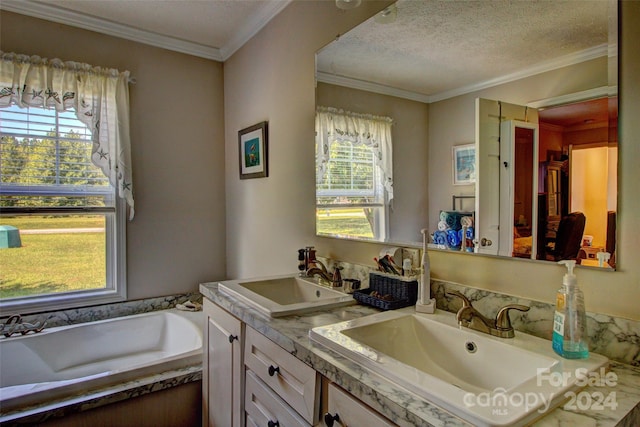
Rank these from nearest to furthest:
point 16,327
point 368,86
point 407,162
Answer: point 407,162 → point 368,86 → point 16,327

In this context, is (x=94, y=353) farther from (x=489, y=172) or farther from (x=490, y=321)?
(x=489, y=172)

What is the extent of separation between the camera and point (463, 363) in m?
1.05

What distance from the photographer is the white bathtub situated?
1791 millimetres

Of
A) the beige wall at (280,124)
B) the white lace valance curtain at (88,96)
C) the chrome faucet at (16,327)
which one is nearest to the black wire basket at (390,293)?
the beige wall at (280,124)

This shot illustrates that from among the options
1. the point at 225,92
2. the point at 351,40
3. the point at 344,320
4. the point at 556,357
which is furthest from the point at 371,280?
the point at 225,92

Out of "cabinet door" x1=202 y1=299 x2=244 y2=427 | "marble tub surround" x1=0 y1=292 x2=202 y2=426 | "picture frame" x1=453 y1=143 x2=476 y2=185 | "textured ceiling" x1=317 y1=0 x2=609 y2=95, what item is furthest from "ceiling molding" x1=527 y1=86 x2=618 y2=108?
"marble tub surround" x1=0 y1=292 x2=202 y2=426

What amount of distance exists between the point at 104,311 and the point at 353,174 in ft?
6.60

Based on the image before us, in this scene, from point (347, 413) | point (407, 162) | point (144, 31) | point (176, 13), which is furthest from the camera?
point (144, 31)

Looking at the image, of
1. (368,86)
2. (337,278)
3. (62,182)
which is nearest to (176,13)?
(62,182)

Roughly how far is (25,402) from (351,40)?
2.19m

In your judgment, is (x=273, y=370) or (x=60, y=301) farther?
(x=60, y=301)

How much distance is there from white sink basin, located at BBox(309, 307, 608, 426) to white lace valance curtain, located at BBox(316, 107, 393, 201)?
24.7 inches

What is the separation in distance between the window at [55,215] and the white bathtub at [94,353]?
242 millimetres

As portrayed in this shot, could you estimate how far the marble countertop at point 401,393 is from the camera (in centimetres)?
68
